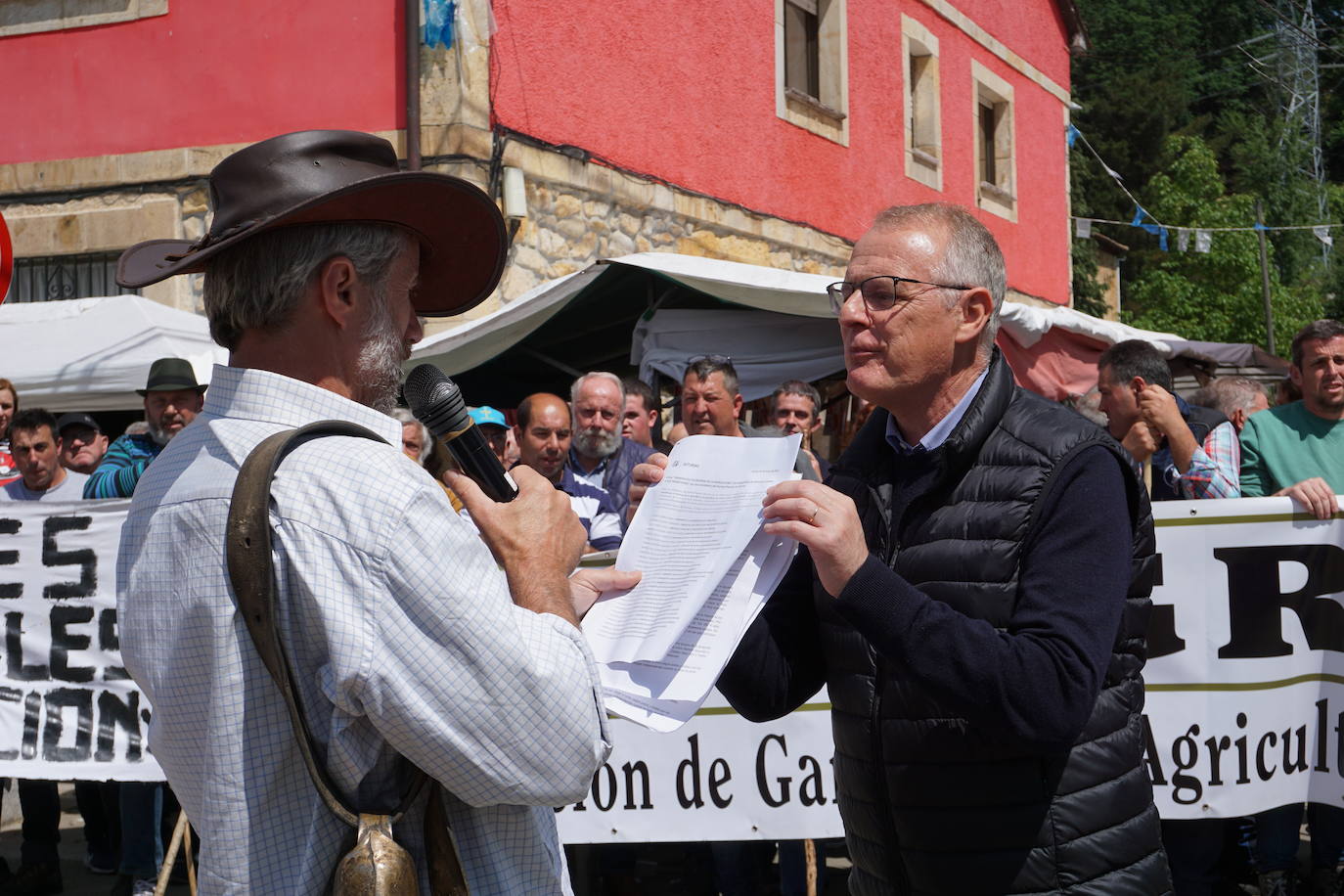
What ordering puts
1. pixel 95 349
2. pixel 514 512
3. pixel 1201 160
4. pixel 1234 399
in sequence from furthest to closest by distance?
pixel 1201 160
pixel 95 349
pixel 1234 399
pixel 514 512

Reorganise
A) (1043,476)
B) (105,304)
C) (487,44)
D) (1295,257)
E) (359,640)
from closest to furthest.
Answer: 1. (359,640)
2. (1043,476)
3. (105,304)
4. (487,44)
5. (1295,257)

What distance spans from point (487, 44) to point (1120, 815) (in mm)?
9363

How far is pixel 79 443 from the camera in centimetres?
887

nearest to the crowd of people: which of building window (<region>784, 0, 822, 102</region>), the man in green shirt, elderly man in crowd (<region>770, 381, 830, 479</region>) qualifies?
the man in green shirt

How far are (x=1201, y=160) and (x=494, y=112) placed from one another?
31897 mm

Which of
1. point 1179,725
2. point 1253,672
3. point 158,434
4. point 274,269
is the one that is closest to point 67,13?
point 158,434

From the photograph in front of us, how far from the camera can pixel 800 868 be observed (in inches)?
223

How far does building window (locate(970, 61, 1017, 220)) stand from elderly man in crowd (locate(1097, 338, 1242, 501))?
1347 centimetres

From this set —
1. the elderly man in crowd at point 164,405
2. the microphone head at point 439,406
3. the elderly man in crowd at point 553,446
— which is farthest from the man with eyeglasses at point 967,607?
the elderly man in crowd at point 164,405

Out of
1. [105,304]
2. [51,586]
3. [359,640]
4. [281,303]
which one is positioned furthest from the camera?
[105,304]

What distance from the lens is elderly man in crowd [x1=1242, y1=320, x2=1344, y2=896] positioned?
5.22 meters

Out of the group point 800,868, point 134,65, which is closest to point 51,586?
point 800,868

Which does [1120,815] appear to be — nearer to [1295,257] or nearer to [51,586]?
[51,586]

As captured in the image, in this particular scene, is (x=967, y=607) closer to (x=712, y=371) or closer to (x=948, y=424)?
(x=948, y=424)
